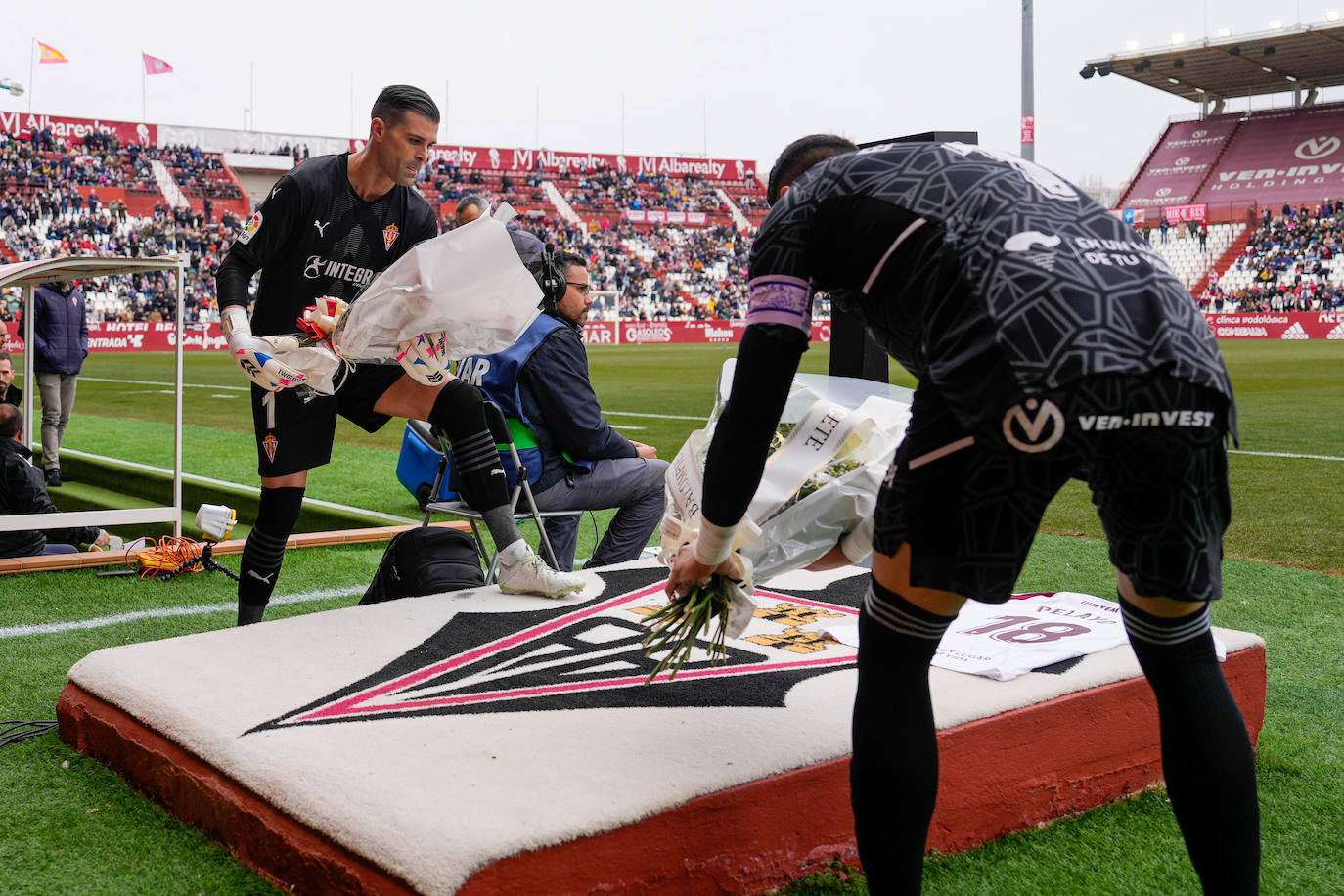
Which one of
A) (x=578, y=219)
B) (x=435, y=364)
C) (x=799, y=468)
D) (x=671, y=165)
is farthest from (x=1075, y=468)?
(x=671, y=165)

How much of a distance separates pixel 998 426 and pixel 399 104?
2.49m

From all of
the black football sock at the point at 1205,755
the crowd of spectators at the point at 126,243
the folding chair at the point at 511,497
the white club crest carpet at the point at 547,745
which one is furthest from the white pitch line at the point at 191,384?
the black football sock at the point at 1205,755

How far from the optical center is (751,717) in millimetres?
2385

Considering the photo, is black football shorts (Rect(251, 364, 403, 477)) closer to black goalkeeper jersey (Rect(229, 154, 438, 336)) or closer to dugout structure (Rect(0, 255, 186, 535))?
black goalkeeper jersey (Rect(229, 154, 438, 336))

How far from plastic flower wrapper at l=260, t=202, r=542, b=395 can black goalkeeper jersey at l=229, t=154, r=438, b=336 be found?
28cm

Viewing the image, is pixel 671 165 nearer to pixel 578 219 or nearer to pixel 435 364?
pixel 578 219

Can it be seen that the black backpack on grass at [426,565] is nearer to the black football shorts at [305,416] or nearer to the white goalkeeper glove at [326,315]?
the black football shorts at [305,416]

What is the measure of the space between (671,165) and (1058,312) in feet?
175

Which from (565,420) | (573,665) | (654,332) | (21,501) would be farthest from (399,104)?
(654,332)

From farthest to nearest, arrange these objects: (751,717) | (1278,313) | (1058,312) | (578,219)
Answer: (578,219) < (1278,313) < (751,717) < (1058,312)

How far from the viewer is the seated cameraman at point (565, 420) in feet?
14.1

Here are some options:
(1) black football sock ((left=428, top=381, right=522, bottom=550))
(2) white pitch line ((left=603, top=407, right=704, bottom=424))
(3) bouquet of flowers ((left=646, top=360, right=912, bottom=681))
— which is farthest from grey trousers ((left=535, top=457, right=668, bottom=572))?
(2) white pitch line ((left=603, top=407, right=704, bottom=424))

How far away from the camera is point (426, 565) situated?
3.82 m

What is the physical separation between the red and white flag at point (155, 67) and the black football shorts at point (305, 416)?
48.1 m
